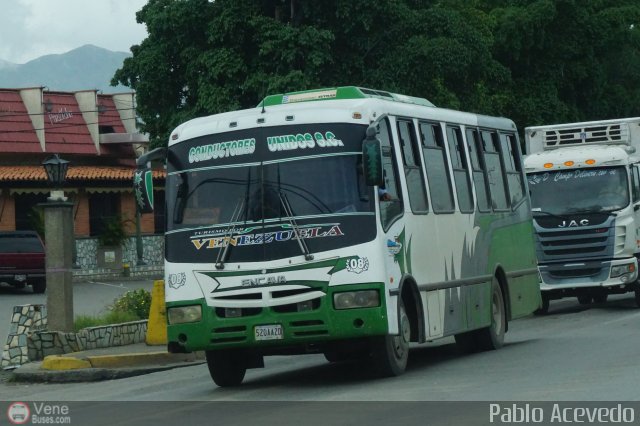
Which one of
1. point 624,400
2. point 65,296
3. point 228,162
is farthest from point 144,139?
point 624,400

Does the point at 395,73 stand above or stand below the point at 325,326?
above

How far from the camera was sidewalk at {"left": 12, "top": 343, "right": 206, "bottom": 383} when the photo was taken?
17.4m

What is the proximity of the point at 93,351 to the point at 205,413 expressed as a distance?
7.28m

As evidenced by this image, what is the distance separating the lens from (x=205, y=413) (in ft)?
40.0

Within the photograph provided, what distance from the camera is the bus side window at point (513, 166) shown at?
19.2 m

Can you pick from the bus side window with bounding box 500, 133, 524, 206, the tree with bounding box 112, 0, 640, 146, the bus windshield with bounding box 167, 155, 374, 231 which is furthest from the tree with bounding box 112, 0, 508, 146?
the bus windshield with bounding box 167, 155, 374, 231

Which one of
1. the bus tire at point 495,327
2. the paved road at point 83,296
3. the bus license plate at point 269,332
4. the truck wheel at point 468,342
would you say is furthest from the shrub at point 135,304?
the bus license plate at point 269,332

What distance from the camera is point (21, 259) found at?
4109cm

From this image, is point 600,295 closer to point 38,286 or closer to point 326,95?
point 326,95

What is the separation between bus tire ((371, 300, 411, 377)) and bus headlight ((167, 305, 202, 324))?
6.21 ft

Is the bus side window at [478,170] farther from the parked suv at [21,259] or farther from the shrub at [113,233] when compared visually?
the shrub at [113,233]

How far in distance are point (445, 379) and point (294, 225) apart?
2285mm

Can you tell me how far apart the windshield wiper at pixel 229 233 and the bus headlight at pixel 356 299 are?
1.27 m

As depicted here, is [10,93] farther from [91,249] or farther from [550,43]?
[550,43]
